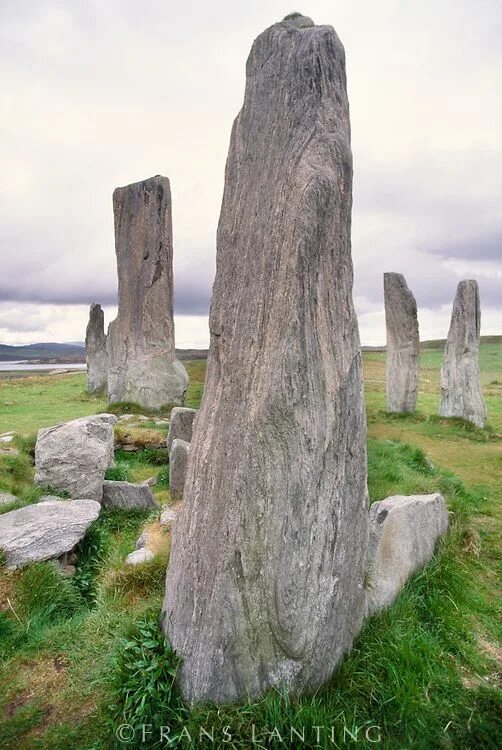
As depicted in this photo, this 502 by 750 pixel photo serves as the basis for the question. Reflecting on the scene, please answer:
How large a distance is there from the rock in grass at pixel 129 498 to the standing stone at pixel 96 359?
13.9m

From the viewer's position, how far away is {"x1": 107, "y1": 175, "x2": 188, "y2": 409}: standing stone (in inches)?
594

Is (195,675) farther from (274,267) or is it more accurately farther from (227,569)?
(274,267)

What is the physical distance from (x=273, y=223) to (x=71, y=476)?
19.6ft

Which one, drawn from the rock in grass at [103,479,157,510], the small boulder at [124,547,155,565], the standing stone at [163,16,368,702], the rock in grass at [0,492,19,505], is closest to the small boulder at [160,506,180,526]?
the rock in grass at [103,479,157,510]

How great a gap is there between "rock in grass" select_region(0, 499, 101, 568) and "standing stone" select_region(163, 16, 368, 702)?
2544 millimetres

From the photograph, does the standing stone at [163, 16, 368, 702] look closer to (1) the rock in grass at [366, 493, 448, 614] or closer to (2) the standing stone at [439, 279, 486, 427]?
(1) the rock in grass at [366, 493, 448, 614]

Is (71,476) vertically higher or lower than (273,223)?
lower

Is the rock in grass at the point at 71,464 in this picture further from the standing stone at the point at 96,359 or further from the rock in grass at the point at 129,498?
the standing stone at the point at 96,359

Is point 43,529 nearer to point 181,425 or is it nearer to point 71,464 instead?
point 71,464

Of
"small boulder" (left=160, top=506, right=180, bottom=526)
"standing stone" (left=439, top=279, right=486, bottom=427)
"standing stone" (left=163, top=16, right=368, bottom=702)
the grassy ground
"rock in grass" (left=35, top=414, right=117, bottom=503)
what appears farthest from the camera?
"standing stone" (left=439, top=279, right=486, bottom=427)

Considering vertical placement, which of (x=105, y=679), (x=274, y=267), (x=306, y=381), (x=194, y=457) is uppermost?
(x=274, y=267)

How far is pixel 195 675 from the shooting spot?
3.61 m

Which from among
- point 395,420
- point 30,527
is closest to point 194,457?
point 30,527

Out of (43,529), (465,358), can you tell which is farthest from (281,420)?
(465,358)
